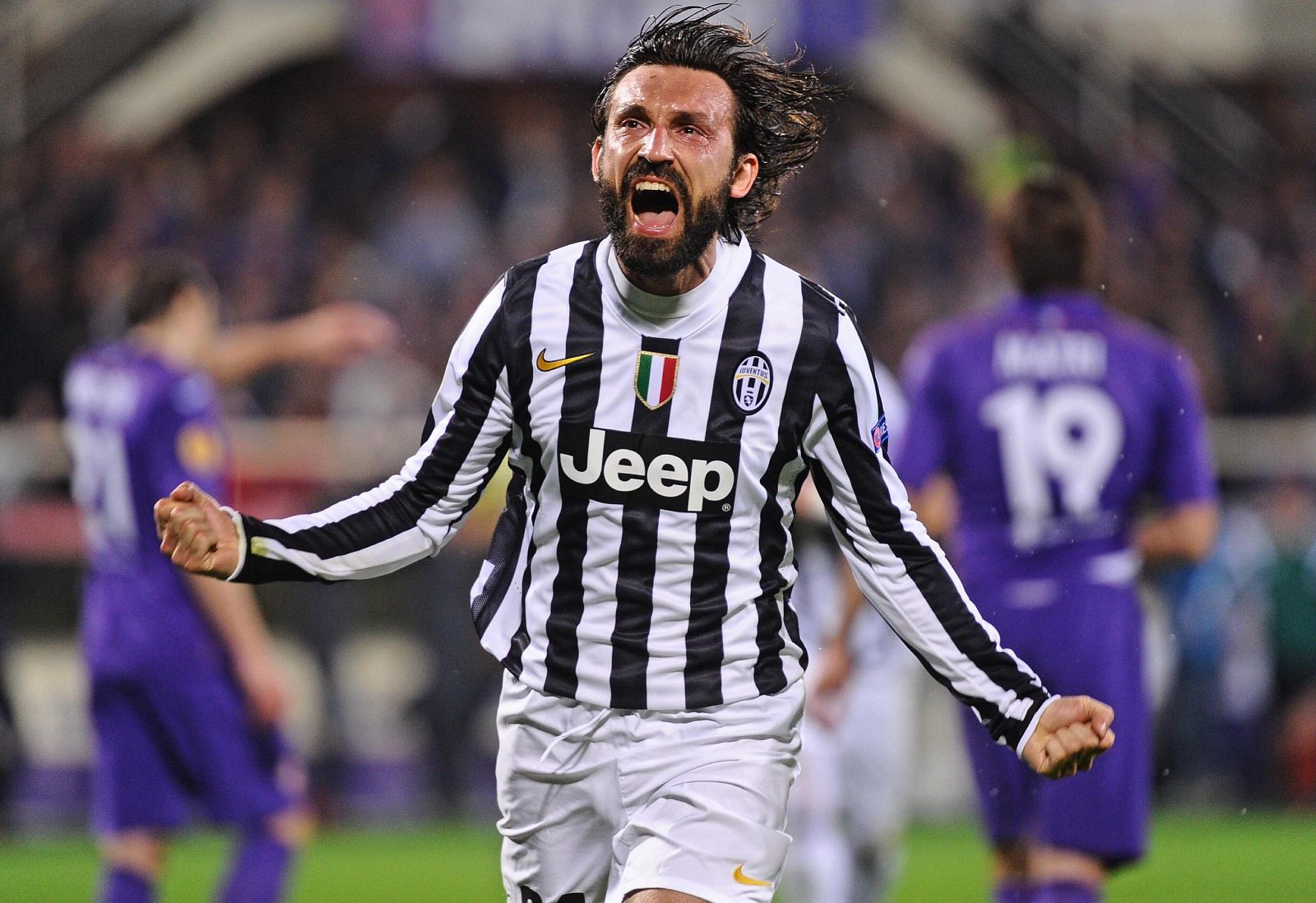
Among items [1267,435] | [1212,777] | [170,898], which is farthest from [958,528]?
[1267,435]

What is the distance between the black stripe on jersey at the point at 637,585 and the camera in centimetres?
332

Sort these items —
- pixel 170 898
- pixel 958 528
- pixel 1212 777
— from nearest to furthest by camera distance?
1. pixel 958 528
2. pixel 170 898
3. pixel 1212 777

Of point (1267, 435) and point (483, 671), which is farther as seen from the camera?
point (1267, 435)

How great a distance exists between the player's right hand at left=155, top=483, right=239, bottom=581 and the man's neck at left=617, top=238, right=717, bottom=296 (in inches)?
30.8

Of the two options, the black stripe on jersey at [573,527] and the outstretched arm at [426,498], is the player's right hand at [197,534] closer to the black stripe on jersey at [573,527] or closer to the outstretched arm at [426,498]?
the outstretched arm at [426,498]

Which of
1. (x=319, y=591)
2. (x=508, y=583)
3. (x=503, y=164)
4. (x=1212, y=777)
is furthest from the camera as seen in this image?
(x=503, y=164)

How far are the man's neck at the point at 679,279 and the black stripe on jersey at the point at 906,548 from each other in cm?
26

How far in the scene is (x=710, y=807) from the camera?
3.24m

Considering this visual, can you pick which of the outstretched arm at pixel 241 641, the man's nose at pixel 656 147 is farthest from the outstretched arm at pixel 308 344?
the man's nose at pixel 656 147

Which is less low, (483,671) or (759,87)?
(759,87)

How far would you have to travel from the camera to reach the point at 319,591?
10.4 metres

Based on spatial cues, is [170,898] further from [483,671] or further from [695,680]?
[695,680]

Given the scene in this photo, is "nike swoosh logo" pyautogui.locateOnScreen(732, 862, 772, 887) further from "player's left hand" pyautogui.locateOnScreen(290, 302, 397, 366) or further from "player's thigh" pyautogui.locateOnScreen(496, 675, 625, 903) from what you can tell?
"player's left hand" pyautogui.locateOnScreen(290, 302, 397, 366)

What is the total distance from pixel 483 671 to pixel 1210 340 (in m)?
5.43
